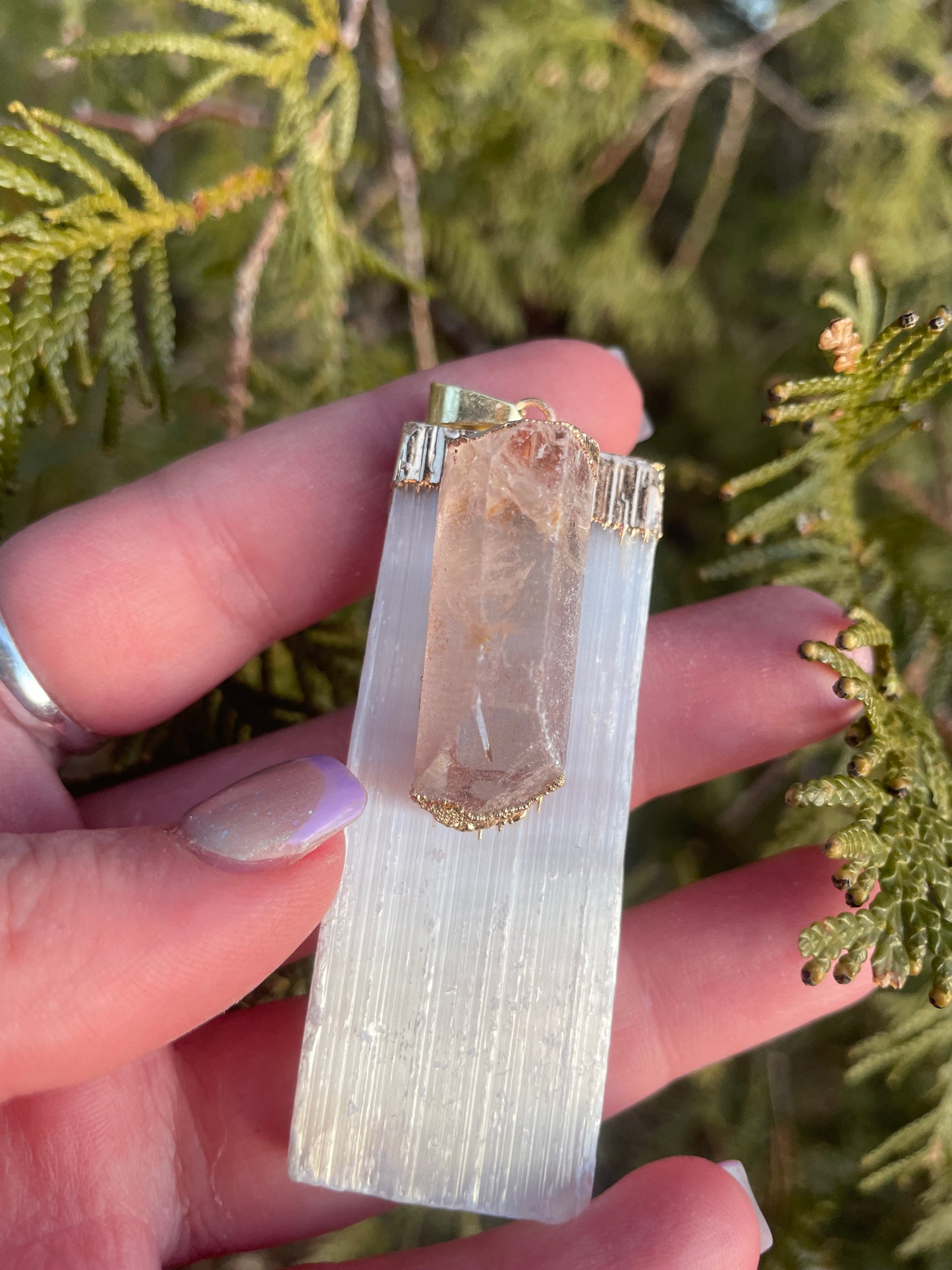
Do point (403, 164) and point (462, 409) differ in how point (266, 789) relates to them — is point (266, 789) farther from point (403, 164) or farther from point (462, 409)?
point (403, 164)

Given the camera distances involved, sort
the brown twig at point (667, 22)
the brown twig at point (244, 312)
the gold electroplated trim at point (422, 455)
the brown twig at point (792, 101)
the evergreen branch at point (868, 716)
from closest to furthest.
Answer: the evergreen branch at point (868, 716) < the gold electroplated trim at point (422, 455) < the brown twig at point (244, 312) < the brown twig at point (667, 22) < the brown twig at point (792, 101)

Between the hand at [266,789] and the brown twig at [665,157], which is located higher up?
the brown twig at [665,157]

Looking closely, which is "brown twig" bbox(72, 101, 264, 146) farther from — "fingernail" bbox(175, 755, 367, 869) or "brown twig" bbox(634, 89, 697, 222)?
"fingernail" bbox(175, 755, 367, 869)

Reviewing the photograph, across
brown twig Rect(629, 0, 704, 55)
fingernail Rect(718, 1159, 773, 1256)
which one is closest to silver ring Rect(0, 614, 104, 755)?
fingernail Rect(718, 1159, 773, 1256)

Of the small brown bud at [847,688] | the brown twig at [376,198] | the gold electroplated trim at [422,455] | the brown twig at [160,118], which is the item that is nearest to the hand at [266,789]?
the gold electroplated trim at [422,455]

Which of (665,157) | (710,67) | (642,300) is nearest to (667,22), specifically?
(710,67)

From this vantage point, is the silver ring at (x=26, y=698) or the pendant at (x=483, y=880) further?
the silver ring at (x=26, y=698)

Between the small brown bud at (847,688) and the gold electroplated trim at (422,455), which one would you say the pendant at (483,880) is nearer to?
the gold electroplated trim at (422,455)
